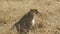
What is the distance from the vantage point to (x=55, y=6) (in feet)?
33.6

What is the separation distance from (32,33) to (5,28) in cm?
84

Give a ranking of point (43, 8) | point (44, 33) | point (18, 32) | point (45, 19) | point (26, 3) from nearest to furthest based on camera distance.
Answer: point (18, 32) < point (44, 33) < point (45, 19) < point (43, 8) < point (26, 3)

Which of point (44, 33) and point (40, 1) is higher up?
point (40, 1)

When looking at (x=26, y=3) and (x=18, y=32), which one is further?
(x=26, y=3)

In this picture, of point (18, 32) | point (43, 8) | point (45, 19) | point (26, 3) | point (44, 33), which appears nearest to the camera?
point (18, 32)

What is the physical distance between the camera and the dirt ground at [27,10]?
287 inches

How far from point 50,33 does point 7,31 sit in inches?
51.4

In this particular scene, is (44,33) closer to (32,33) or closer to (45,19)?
(32,33)

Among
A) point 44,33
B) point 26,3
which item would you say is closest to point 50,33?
point 44,33

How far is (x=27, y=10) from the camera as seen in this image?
9.09m

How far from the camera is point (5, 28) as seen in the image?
716cm

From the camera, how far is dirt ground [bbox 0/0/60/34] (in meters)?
7.28

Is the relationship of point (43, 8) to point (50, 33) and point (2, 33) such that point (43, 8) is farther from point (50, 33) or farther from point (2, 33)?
point (2, 33)

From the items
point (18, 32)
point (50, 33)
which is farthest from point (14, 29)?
point (50, 33)
